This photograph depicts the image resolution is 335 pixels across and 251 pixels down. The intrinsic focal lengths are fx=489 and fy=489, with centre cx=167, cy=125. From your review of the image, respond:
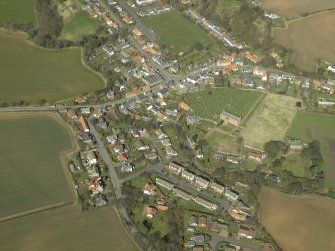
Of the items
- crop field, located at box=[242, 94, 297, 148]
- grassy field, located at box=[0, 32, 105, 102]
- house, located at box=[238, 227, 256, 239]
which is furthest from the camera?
grassy field, located at box=[0, 32, 105, 102]

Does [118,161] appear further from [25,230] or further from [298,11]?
[298,11]

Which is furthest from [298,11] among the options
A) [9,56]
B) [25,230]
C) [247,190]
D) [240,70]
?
[25,230]

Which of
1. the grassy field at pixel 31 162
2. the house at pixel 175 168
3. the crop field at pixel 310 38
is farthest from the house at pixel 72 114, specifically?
the crop field at pixel 310 38

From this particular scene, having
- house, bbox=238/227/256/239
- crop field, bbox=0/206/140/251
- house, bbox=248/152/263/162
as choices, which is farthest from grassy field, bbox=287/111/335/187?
crop field, bbox=0/206/140/251

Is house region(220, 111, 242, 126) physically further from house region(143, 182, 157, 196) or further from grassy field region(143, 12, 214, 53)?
grassy field region(143, 12, 214, 53)

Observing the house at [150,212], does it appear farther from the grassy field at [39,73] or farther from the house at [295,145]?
the grassy field at [39,73]

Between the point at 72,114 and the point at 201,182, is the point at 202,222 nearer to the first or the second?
the point at 201,182

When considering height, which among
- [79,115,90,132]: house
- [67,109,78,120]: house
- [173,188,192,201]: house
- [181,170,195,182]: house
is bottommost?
[173,188,192,201]: house
